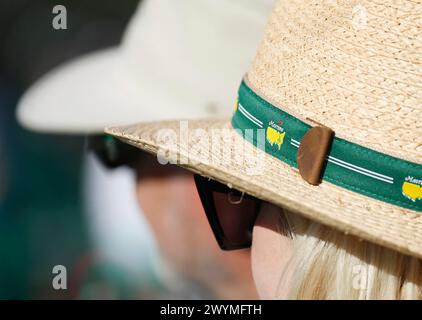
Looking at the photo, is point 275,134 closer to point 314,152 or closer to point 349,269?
point 314,152

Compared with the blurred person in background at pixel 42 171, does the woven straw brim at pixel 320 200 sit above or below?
below

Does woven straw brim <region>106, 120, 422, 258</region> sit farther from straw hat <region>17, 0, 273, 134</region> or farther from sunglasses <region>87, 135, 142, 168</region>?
sunglasses <region>87, 135, 142, 168</region>

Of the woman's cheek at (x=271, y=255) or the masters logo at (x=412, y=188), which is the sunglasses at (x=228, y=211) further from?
the masters logo at (x=412, y=188)

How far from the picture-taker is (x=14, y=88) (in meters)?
5.02

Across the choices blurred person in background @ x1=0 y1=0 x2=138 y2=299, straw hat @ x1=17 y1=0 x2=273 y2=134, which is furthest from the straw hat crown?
blurred person in background @ x1=0 y1=0 x2=138 y2=299

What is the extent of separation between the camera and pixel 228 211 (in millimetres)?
1501

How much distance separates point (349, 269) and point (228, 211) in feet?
1.21

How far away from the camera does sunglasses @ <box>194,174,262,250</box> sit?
1428 mm

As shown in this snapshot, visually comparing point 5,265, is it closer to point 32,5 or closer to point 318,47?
point 32,5

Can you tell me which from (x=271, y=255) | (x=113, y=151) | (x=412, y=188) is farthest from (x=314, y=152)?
(x=113, y=151)

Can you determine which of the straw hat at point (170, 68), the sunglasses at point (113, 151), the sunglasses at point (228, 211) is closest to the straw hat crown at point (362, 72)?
the sunglasses at point (228, 211)

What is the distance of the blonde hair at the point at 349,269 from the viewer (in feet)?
4.00

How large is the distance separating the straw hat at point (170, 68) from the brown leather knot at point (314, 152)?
1.27 meters
